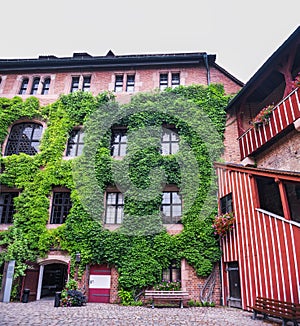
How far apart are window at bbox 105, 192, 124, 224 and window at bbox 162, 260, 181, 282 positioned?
3.11 metres

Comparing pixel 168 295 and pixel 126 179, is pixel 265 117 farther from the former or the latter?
pixel 168 295

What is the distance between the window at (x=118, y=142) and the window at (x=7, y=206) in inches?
222

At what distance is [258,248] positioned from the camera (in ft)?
31.6

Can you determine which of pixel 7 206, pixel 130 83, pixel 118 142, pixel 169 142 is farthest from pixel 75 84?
pixel 7 206

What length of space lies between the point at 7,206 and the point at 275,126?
13.3 meters

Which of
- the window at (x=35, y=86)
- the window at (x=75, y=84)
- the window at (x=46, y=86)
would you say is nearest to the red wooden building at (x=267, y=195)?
the window at (x=75, y=84)

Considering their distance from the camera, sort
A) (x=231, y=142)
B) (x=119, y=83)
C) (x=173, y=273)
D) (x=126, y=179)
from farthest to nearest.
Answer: (x=119, y=83), (x=231, y=142), (x=126, y=179), (x=173, y=273)

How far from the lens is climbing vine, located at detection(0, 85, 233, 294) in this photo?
1247 cm

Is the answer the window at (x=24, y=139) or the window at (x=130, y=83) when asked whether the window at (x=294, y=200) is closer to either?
the window at (x=130, y=83)

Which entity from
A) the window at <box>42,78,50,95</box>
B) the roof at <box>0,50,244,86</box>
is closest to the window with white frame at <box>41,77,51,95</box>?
the window at <box>42,78,50,95</box>

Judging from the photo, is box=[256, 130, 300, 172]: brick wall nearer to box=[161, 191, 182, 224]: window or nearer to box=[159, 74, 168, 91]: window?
box=[161, 191, 182, 224]: window

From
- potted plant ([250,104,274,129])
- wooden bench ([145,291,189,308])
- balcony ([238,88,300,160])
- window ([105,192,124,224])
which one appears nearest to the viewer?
balcony ([238,88,300,160])

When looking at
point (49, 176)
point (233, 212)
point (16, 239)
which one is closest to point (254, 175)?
point (233, 212)

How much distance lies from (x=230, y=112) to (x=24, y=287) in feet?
42.9
